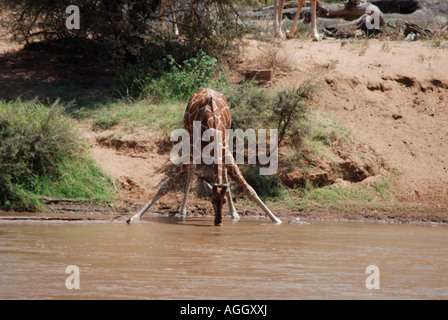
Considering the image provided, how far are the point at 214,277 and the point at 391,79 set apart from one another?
36.8 ft

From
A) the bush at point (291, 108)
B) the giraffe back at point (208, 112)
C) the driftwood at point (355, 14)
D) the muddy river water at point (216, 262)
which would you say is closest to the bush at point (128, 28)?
the driftwood at point (355, 14)

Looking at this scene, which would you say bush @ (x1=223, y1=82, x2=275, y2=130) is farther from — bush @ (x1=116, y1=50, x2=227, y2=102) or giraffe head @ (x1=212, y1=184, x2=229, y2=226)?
giraffe head @ (x1=212, y1=184, x2=229, y2=226)

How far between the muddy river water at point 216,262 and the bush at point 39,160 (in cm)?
178

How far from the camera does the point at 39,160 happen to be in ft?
36.2

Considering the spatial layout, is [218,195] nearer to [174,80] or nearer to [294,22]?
[174,80]

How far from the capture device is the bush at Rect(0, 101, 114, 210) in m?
10.4

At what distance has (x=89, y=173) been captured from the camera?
1149 centimetres

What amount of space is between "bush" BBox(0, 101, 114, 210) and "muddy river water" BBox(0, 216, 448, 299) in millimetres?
1782

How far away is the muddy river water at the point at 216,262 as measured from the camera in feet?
17.0

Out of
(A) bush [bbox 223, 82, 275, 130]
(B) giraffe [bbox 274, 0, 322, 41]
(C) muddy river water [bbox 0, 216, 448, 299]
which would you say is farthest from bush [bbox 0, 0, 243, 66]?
(C) muddy river water [bbox 0, 216, 448, 299]

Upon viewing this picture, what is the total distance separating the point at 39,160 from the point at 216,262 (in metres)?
5.78

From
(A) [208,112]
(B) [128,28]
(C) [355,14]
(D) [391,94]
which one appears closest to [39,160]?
(A) [208,112]

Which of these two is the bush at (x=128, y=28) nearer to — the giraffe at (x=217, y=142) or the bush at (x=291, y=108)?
the bush at (x=291, y=108)
